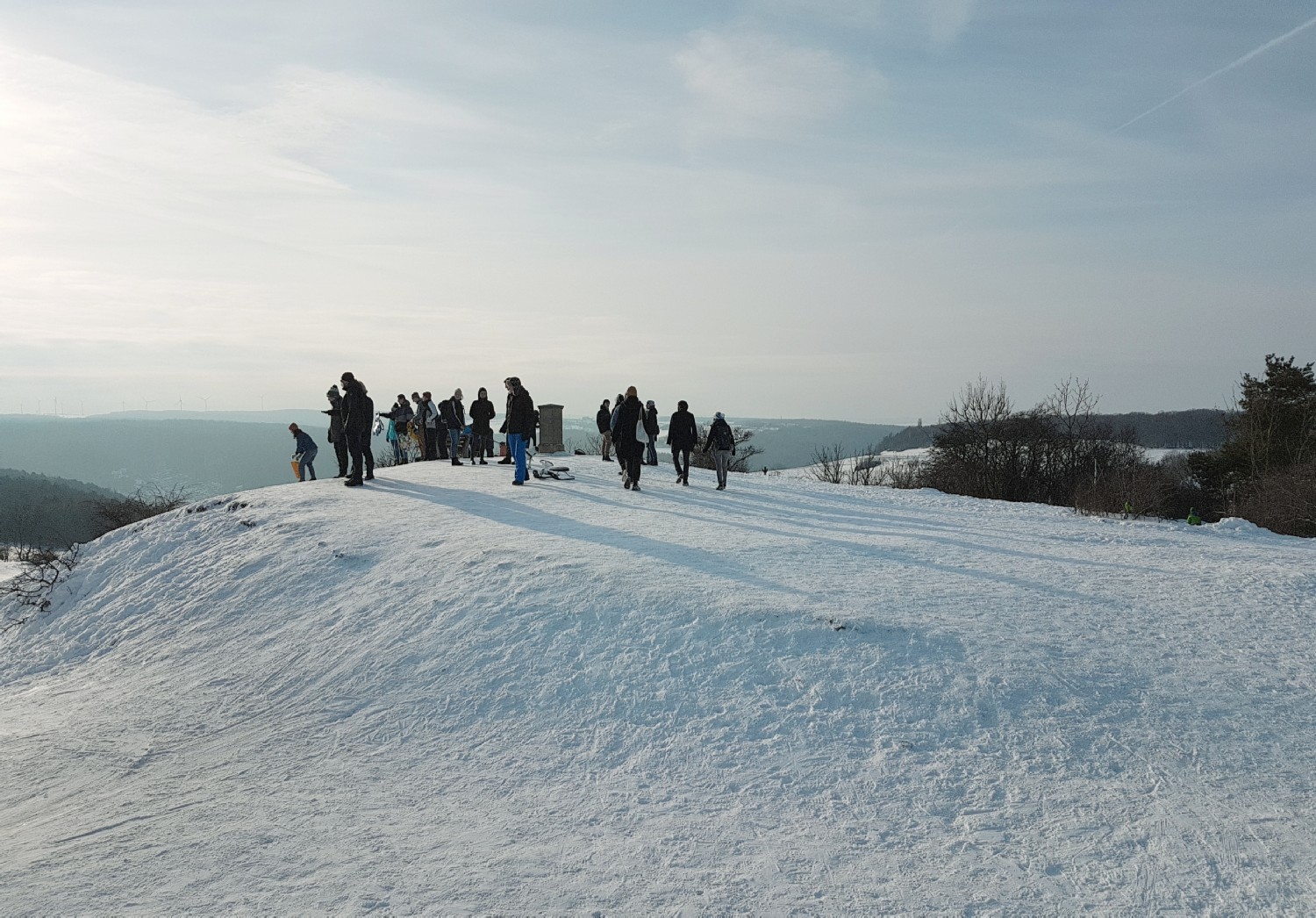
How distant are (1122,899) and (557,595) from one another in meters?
5.62

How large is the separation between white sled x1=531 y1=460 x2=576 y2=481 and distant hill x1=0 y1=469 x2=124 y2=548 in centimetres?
4608

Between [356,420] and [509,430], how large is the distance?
9.80ft

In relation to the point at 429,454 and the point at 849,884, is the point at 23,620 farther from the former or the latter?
the point at 849,884

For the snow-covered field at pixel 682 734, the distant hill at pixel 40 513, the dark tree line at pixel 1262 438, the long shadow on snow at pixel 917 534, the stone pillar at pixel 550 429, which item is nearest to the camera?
the snow-covered field at pixel 682 734

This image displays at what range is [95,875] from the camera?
15.4ft

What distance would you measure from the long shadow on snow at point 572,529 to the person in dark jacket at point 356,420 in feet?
2.53

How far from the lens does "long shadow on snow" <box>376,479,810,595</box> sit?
9.24 m

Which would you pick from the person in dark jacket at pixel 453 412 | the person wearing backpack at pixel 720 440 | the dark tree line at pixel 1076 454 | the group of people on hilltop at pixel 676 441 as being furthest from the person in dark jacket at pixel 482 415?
the dark tree line at pixel 1076 454

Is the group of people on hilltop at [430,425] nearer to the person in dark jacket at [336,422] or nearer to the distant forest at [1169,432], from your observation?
the person in dark jacket at [336,422]

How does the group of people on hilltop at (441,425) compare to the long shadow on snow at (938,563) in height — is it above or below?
above

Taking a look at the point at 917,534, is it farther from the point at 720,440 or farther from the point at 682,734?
the point at 682,734

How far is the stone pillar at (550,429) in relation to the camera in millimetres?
26016

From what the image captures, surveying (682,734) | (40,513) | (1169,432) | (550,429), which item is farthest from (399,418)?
(1169,432)

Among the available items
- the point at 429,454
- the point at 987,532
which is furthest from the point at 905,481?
the point at 987,532
